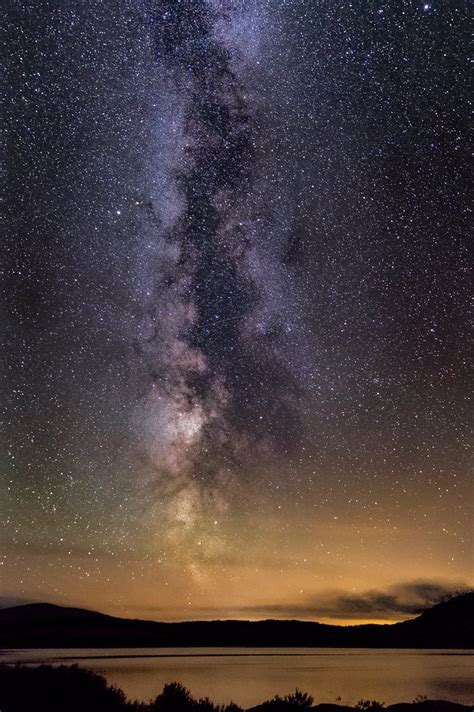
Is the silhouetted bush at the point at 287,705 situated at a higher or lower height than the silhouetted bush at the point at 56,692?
lower

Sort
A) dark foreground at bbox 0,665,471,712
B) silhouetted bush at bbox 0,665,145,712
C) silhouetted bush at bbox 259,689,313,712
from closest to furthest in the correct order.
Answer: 1. silhouetted bush at bbox 0,665,145,712
2. dark foreground at bbox 0,665,471,712
3. silhouetted bush at bbox 259,689,313,712

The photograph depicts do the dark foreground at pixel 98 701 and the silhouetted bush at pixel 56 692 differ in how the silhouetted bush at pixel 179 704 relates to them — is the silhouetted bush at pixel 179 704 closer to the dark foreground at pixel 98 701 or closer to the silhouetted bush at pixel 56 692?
the dark foreground at pixel 98 701

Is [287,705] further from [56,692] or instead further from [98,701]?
[56,692]

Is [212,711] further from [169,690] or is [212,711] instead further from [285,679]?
[285,679]

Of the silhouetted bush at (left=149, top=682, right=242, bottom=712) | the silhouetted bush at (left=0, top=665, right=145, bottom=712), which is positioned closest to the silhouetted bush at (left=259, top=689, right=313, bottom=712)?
the silhouetted bush at (left=149, top=682, right=242, bottom=712)

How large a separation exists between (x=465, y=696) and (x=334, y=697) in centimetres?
591

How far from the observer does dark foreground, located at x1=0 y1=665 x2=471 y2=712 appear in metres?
15.4

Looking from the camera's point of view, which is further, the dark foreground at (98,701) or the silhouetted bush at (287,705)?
the silhouetted bush at (287,705)

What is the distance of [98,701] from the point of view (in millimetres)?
16359

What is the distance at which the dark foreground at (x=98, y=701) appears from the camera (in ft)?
50.6

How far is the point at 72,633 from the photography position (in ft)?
429

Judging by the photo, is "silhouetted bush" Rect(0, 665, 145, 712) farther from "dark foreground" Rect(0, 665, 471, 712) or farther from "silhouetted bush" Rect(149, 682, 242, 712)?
"silhouetted bush" Rect(149, 682, 242, 712)

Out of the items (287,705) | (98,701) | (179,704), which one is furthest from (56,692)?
(287,705)

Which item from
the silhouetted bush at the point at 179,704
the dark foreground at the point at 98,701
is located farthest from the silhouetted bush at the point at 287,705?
the silhouetted bush at the point at 179,704
